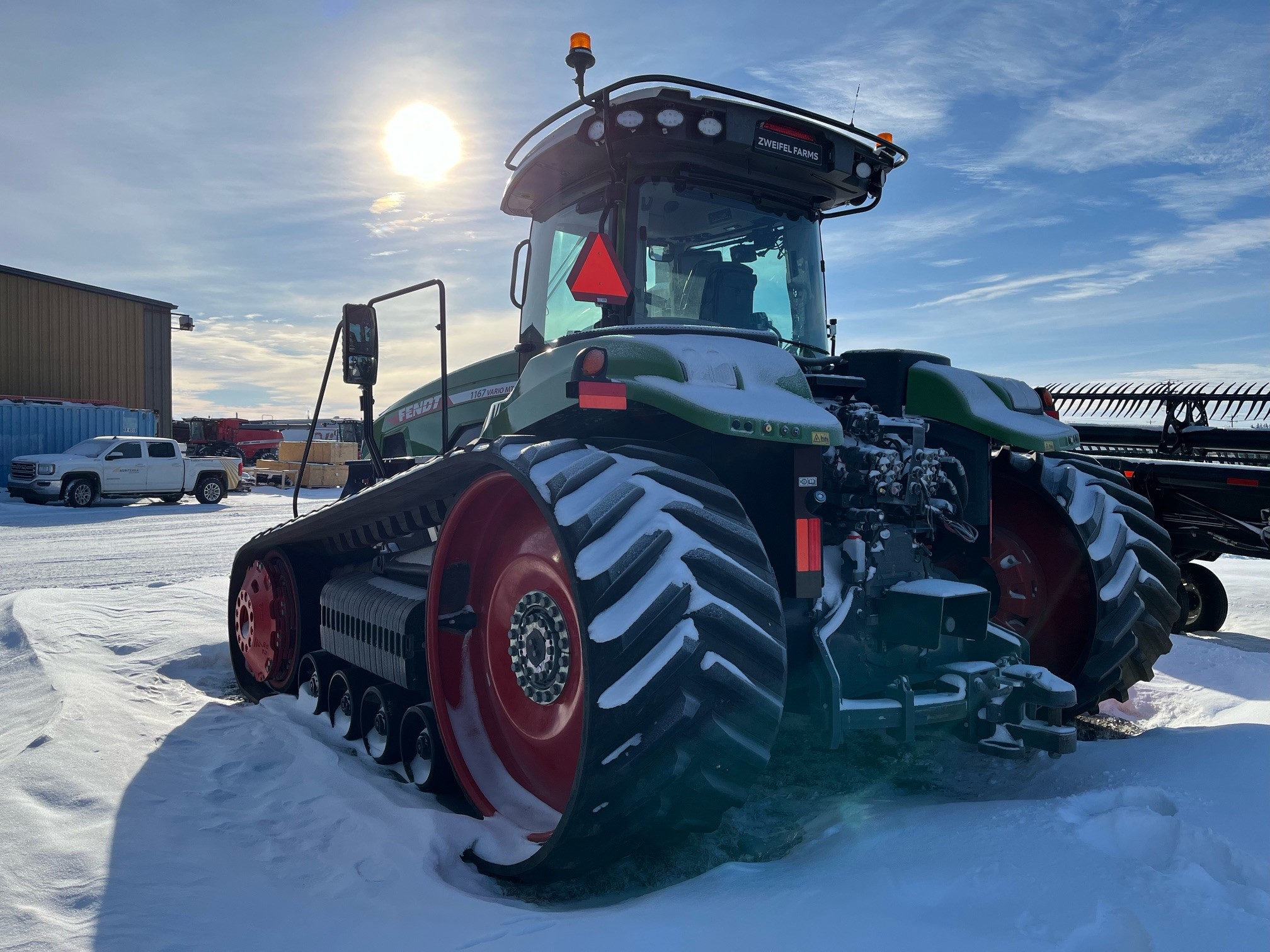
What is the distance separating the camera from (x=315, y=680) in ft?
17.0

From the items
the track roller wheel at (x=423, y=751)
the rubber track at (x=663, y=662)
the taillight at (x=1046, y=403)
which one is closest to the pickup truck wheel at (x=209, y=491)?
the track roller wheel at (x=423, y=751)

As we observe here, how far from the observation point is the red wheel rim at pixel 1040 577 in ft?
13.7

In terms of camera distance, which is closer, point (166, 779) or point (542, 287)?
point (166, 779)

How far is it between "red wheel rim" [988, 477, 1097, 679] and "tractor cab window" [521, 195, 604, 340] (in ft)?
7.45

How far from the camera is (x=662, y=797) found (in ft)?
8.31

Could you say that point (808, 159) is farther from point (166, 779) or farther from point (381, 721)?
point (166, 779)

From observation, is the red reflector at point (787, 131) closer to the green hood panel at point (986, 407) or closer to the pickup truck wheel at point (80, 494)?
the green hood panel at point (986, 407)

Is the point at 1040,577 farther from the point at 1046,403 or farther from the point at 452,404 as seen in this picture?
the point at 452,404

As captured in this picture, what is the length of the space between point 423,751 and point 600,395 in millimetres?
2002

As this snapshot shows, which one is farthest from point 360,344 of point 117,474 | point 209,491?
point 209,491

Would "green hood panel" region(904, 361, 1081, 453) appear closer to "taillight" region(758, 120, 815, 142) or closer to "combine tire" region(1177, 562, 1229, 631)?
"taillight" region(758, 120, 815, 142)

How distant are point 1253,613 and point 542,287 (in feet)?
24.7

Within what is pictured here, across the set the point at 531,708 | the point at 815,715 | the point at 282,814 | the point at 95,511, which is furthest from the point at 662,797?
the point at 95,511

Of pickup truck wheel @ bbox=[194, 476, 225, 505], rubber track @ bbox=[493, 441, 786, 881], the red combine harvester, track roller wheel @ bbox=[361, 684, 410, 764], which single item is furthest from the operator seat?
the red combine harvester
